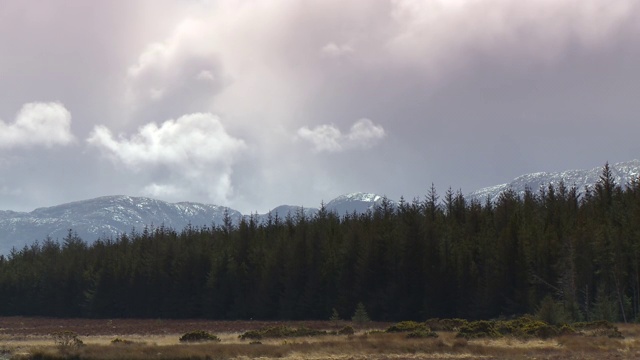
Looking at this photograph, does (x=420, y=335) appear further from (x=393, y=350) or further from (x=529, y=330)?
(x=393, y=350)

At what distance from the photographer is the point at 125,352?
47.4 metres

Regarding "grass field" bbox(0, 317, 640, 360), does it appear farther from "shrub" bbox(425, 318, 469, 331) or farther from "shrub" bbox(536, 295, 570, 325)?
"shrub" bbox(425, 318, 469, 331)

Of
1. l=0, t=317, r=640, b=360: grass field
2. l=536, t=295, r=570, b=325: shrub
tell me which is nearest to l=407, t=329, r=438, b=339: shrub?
l=0, t=317, r=640, b=360: grass field

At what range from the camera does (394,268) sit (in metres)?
94.1

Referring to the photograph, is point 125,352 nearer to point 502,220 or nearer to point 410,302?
point 410,302

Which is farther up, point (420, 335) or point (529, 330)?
point (529, 330)

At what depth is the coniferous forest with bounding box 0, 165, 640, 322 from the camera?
77.8 m

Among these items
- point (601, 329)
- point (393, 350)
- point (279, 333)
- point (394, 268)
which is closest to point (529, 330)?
point (601, 329)

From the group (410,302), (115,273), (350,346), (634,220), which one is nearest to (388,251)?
(410,302)

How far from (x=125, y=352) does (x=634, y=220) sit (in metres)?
56.0

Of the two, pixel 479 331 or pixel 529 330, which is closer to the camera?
pixel 529 330

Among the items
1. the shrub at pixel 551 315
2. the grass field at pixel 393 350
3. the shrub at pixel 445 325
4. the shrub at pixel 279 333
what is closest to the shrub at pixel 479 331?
the grass field at pixel 393 350

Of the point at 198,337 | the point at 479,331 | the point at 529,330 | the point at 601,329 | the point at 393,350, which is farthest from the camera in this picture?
the point at 198,337

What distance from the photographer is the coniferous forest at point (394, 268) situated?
3061 inches
